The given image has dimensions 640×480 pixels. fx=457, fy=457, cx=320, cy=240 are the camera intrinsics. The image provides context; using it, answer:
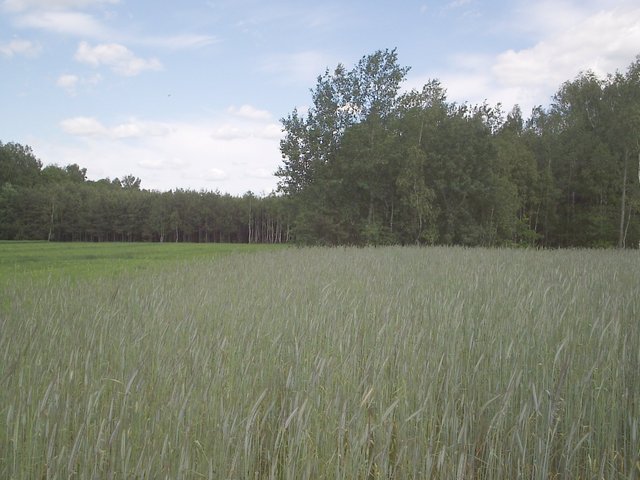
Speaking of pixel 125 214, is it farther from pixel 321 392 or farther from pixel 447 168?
pixel 321 392

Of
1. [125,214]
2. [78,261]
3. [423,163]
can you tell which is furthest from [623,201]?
[125,214]

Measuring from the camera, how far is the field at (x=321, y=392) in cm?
217

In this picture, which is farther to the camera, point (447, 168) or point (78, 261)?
point (447, 168)

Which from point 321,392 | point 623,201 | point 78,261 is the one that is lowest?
point 78,261

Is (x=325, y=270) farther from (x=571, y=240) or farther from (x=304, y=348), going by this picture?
(x=571, y=240)

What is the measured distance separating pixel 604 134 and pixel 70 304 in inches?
1457

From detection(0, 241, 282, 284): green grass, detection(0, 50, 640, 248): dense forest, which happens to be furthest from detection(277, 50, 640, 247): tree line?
detection(0, 241, 282, 284): green grass

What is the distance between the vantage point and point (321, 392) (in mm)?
3033

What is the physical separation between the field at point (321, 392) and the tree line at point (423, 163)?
23754 mm

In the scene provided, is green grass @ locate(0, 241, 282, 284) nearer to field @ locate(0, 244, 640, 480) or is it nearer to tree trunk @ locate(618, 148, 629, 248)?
field @ locate(0, 244, 640, 480)

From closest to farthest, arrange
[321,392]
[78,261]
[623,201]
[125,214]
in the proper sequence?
[321,392] → [78,261] → [623,201] → [125,214]

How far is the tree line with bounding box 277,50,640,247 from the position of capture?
29.3 metres

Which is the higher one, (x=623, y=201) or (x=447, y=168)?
(x=447, y=168)

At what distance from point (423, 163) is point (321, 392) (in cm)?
2839
